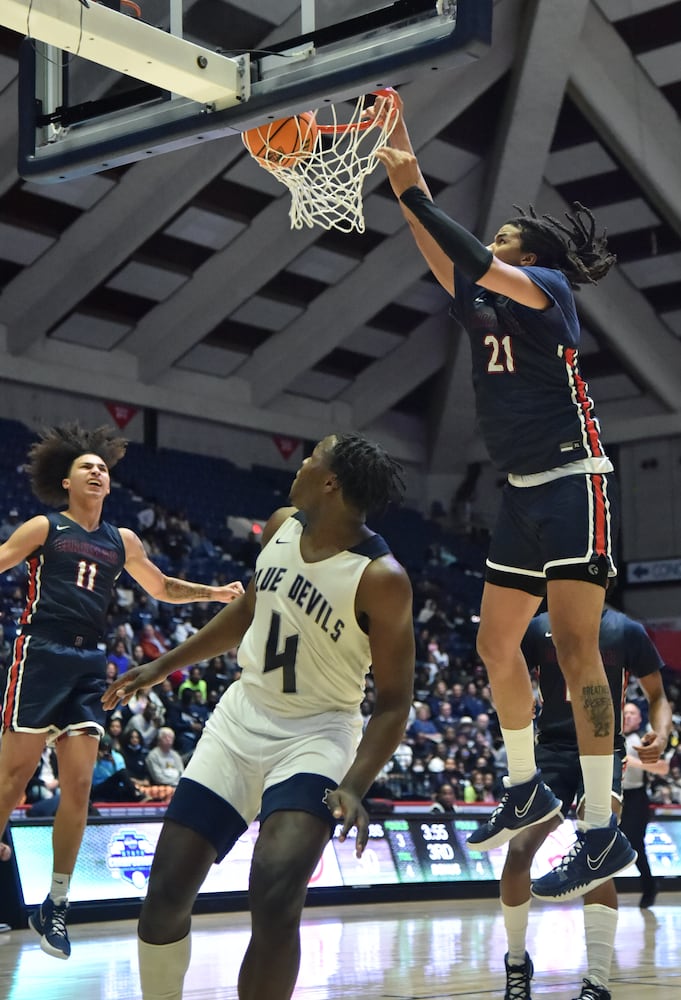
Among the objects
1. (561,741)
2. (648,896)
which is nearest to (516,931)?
(561,741)

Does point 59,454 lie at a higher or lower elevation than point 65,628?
higher

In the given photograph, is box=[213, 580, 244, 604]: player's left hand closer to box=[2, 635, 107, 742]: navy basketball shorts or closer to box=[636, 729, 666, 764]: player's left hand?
box=[2, 635, 107, 742]: navy basketball shorts

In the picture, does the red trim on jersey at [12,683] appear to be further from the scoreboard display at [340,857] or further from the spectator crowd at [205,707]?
the spectator crowd at [205,707]

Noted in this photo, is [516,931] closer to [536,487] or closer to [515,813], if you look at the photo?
[515,813]

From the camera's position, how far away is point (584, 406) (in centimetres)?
490

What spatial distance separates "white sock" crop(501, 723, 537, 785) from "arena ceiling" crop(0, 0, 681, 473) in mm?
12682

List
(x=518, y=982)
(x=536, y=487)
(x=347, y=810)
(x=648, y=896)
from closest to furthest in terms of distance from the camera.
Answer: (x=347, y=810), (x=536, y=487), (x=518, y=982), (x=648, y=896)

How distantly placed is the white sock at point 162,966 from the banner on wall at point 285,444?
23.0 m

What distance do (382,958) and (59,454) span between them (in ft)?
11.0

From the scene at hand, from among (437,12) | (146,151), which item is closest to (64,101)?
(146,151)

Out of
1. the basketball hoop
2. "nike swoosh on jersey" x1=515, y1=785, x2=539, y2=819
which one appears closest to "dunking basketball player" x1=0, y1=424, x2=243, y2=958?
the basketball hoop

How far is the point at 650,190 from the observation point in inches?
846

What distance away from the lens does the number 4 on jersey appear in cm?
421

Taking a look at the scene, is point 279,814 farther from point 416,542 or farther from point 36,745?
point 416,542
